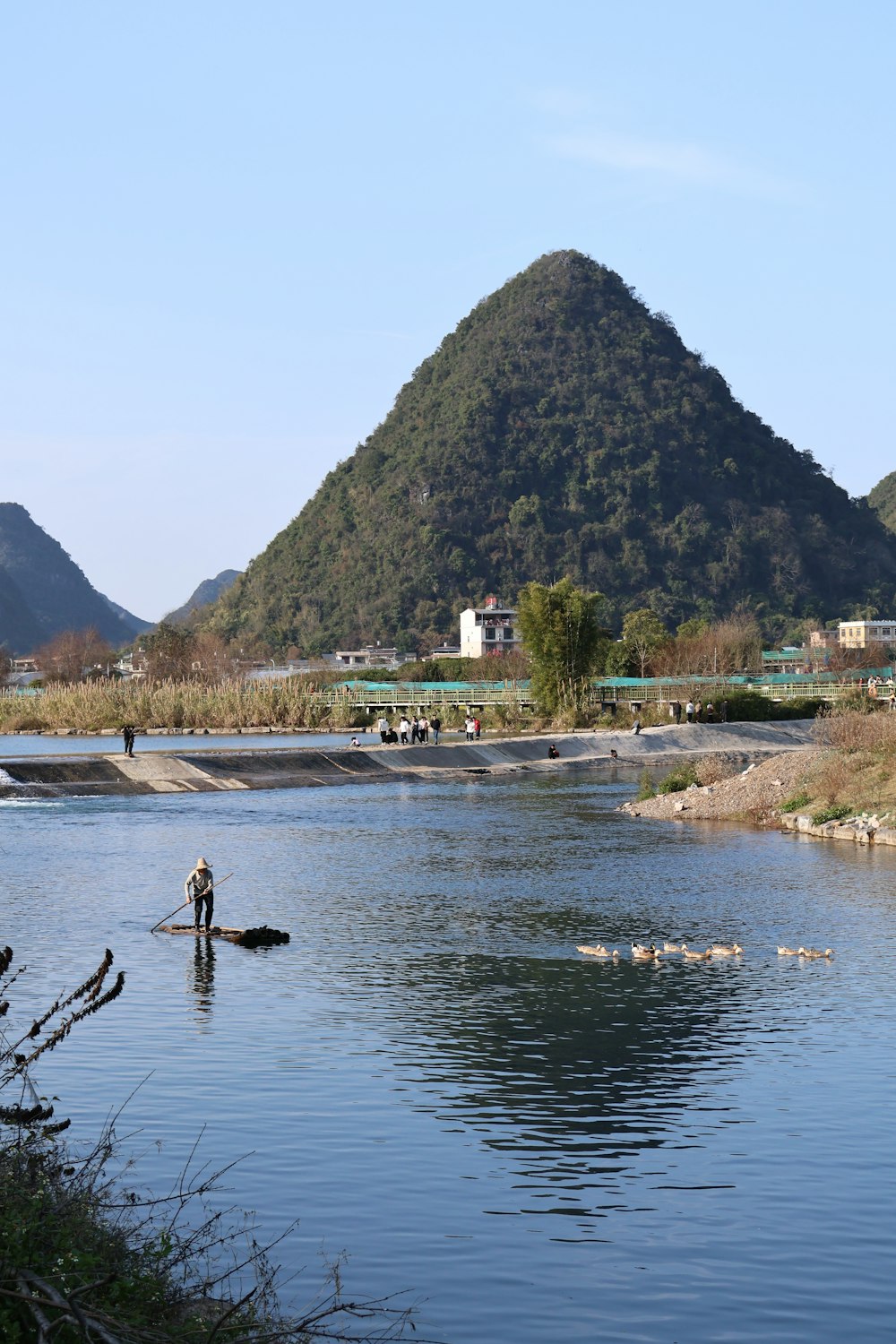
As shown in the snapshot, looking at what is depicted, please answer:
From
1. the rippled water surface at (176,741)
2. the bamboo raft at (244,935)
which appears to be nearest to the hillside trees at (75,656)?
the rippled water surface at (176,741)

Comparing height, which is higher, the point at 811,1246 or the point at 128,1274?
the point at 128,1274

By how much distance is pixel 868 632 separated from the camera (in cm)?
18762

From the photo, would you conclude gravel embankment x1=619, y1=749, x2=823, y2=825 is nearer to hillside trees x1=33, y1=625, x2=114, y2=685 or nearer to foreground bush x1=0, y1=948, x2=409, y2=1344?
foreground bush x1=0, y1=948, x2=409, y2=1344

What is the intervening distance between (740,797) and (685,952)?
22.3 metres

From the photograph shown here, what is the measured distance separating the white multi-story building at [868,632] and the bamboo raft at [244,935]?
166 meters

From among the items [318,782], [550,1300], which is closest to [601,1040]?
[550,1300]

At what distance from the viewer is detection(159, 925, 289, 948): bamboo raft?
22.8m

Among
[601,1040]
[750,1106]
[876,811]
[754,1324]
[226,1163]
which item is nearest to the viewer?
[754,1324]

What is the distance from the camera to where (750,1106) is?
14039 millimetres

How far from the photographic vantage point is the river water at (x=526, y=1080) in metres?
10.1

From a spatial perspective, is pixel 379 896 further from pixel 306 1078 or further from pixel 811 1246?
→ pixel 811 1246

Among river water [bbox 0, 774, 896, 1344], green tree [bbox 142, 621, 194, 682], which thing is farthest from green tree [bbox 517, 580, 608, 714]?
river water [bbox 0, 774, 896, 1344]

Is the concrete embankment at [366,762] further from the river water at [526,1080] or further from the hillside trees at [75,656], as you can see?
the hillside trees at [75,656]

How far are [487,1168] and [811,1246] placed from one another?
2.81 metres
